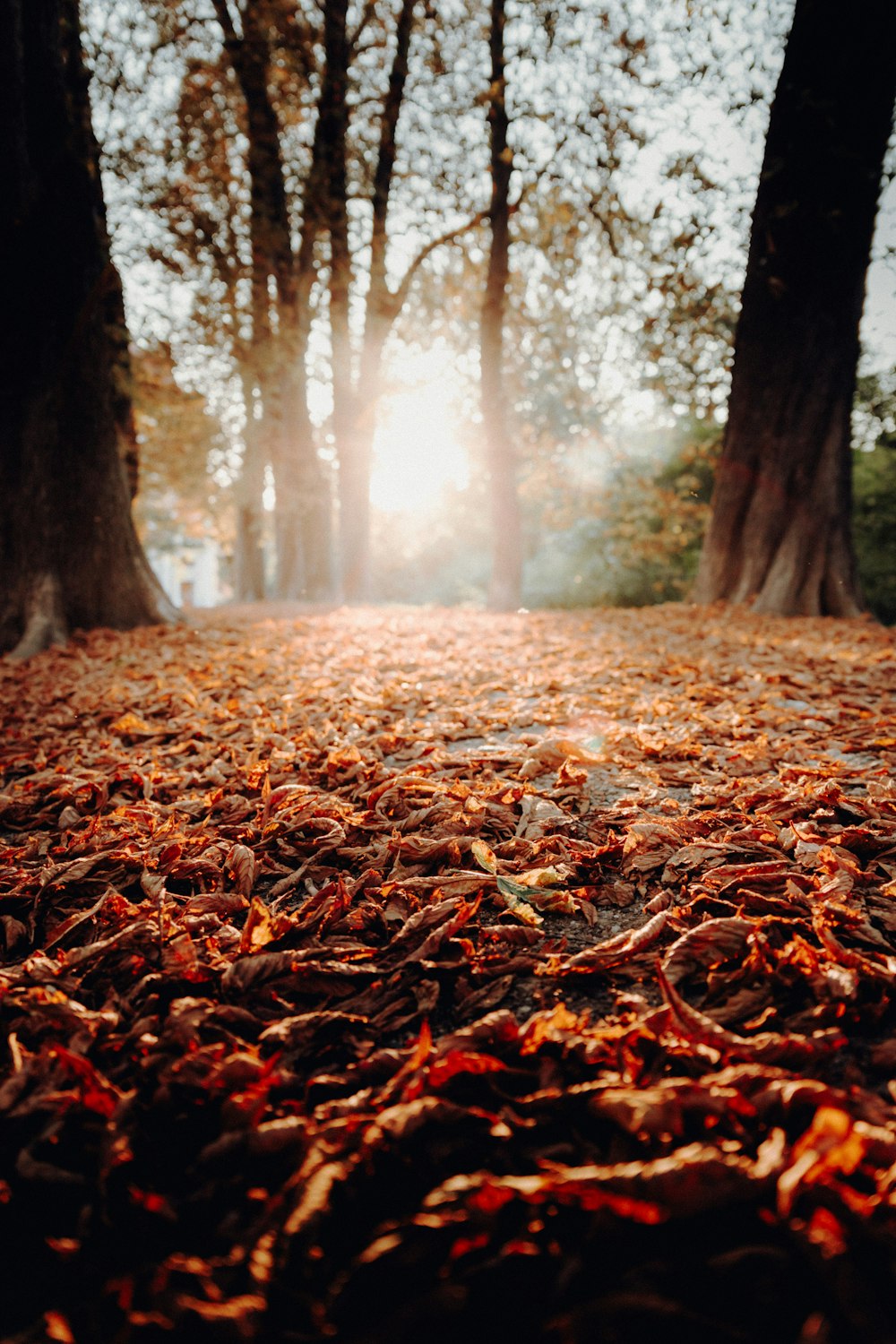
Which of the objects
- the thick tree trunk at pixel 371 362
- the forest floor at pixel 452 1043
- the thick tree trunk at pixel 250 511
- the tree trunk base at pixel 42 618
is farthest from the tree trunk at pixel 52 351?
the thick tree trunk at pixel 250 511

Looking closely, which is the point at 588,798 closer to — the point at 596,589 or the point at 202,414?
the point at 596,589

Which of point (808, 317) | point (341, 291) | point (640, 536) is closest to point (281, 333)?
point (341, 291)

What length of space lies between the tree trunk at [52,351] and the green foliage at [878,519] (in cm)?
1208

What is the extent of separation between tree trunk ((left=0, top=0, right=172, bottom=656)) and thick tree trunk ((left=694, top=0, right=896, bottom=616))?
21.9 feet

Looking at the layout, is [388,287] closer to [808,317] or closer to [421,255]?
[421,255]

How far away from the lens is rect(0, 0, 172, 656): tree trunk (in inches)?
205

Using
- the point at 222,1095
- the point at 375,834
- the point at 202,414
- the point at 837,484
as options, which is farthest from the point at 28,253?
the point at 202,414

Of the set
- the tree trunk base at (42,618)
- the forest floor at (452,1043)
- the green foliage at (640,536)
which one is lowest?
the forest floor at (452,1043)

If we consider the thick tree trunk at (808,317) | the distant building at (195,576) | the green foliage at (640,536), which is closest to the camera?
the thick tree trunk at (808,317)

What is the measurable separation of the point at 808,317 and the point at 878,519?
6.27 metres

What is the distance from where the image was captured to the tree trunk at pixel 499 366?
9.57 metres

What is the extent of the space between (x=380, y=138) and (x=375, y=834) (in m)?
12.8

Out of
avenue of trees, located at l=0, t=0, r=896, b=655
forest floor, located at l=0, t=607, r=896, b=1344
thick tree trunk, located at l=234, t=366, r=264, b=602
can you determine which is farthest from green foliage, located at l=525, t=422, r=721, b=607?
forest floor, located at l=0, t=607, r=896, b=1344

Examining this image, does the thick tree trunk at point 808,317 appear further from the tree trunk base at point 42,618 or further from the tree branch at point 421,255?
Result: the tree trunk base at point 42,618
